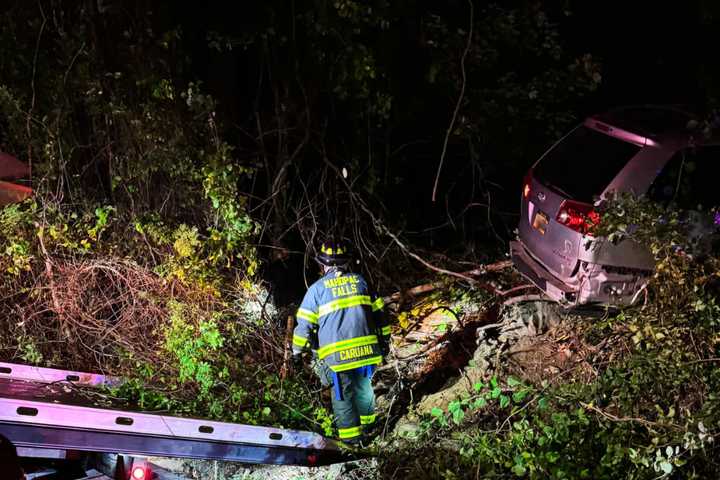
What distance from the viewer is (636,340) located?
5.77 m

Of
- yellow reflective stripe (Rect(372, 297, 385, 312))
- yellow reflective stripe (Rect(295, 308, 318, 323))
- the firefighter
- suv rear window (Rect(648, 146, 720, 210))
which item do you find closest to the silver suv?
suv rear window (Rect(648, 146, 720, 210))

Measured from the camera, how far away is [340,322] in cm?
613

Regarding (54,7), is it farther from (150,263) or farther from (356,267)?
(356,267)

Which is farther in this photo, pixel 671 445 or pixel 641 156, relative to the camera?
pixel 641 156

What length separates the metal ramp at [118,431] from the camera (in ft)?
14.7

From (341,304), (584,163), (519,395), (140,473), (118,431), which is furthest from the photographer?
(584,163)

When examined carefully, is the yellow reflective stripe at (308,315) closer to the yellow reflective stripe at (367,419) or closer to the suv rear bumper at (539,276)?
the yellow reflective stripe at (367,419)

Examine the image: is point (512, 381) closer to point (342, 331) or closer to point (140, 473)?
point (342, 331)

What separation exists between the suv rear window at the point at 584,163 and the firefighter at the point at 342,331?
2010 millimetres

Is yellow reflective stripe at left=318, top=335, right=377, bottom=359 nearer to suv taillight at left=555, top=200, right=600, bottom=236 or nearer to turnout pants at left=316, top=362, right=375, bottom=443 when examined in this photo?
turnout pants at left=316, top=362, right=375, bottom=443

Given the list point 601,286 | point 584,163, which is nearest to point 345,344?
point 601,286

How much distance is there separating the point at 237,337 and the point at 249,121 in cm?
249

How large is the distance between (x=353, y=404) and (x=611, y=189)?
2.75 meters

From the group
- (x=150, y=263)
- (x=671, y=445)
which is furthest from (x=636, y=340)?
(x=150, y=263)
